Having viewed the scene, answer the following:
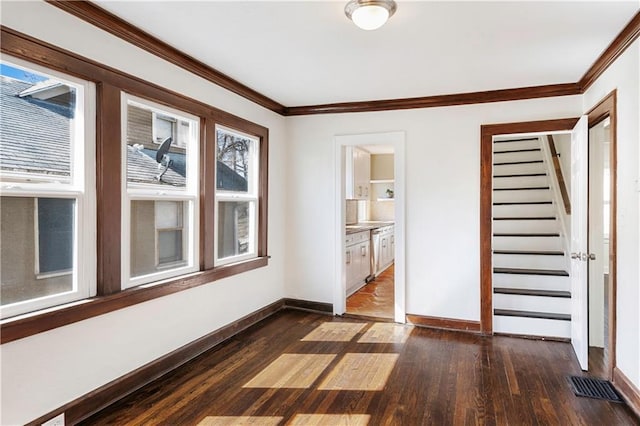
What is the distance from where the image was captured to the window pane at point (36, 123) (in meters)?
2.04

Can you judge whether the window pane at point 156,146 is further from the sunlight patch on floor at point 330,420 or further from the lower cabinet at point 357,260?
the lower cabinet at point 357,260

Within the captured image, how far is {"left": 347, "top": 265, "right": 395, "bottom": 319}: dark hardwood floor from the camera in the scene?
4775 millimetres

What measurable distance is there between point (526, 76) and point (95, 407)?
424cm

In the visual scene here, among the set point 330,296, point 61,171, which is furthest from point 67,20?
point 330,296

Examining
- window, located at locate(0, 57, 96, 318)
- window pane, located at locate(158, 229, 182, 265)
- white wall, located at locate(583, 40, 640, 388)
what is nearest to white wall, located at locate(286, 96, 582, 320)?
white wall, located at locate(583, 40, 640, 388)

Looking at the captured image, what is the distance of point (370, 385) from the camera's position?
2.84 metres

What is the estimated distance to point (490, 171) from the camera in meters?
4.00

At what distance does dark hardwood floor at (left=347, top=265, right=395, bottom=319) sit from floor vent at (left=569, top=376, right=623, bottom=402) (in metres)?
1.99

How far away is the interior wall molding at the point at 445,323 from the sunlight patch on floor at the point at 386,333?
0.14 meters

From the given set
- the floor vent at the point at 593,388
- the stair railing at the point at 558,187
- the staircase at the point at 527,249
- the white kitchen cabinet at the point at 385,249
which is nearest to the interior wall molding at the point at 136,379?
the staircase at the point at 527,249

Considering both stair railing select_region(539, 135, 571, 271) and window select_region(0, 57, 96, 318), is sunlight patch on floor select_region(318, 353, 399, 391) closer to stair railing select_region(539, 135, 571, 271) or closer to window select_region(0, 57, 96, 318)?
window select_region(0, 57, 96, 318)

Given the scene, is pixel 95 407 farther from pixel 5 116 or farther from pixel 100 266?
pixel 5 116

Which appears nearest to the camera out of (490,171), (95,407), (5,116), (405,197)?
(5,116)

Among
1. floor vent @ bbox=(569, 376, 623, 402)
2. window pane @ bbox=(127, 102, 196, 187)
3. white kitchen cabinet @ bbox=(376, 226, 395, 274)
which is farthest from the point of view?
white kitchen cabinet @ bbox=(376, 226, 395, 274)
